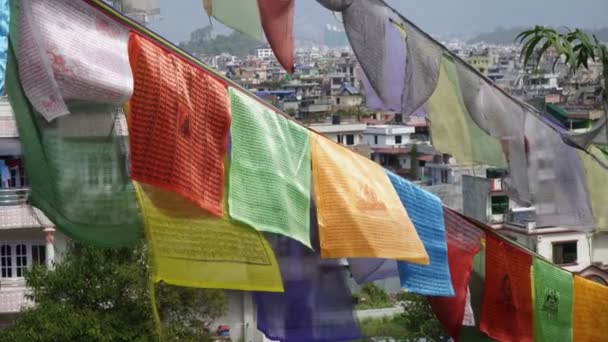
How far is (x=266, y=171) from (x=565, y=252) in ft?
46.0

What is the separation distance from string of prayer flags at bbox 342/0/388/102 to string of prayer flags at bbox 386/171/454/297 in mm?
321

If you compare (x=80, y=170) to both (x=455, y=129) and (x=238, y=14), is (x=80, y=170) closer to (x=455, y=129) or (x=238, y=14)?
(x=238, y=14)

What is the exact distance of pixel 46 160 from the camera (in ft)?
8.96

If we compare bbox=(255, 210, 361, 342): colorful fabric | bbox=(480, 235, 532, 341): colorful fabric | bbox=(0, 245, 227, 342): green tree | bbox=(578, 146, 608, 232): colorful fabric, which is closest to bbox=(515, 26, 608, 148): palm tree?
bbox=(578, 146, 608, 232): colorful fabric

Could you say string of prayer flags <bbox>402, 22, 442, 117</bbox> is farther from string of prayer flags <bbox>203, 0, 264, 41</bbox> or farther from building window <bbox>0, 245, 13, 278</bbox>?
building window <bbox>0, 245, 13, 278</bbox>

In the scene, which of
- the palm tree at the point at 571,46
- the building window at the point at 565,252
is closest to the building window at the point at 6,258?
the building window at the point at 565,252

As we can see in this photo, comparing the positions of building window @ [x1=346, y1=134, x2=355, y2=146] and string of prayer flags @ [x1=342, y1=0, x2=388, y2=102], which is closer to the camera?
string of prayer flags @ [x1=342, y1=0, x2=388, y2=102]

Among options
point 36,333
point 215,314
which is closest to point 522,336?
point 36,333

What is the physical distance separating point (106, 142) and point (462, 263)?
49.5 inches

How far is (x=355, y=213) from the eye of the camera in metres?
3.15

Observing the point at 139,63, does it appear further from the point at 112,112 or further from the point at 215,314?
the point at 215,314

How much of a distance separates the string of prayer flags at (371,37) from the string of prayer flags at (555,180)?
1.95ft

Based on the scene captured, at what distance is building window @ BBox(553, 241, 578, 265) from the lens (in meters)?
16.5

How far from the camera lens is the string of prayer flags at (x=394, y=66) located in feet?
11.6
